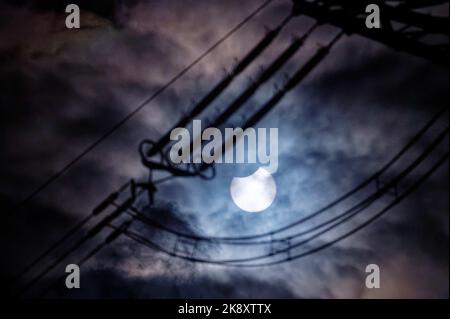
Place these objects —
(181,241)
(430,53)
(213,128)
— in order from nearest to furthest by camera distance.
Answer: (430,53) → (213,128) → (181,241)

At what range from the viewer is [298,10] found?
691 centimetres

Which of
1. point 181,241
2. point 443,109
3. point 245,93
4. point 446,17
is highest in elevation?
point 446,17

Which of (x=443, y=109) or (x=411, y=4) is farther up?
(x=411, y=4)

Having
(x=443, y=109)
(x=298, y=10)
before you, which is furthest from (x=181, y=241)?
(x=443, y=109)

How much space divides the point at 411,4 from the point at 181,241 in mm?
7348

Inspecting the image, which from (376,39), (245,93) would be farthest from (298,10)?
(245,93)
